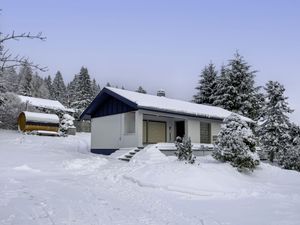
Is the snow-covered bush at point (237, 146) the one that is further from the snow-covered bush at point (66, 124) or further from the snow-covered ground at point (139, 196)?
the snow-covered bush at point (66, 124)

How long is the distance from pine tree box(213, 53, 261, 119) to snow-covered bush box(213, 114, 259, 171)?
23.1 m

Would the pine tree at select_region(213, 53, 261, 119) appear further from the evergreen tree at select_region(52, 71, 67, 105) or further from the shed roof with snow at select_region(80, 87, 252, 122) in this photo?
the evergreen tree at select_region(52, 71, 67, 105)

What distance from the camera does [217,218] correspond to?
7.88m

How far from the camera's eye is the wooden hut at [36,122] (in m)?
36.8

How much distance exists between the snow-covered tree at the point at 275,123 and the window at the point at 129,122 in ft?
51.8

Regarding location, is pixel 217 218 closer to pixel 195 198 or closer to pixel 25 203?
pixel 195 198

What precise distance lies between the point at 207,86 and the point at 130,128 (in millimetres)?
24090

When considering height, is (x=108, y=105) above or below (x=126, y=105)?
above

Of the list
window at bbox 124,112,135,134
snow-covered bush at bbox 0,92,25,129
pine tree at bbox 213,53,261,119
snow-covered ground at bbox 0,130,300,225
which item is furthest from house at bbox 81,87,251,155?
snow-covered bush at bbox 0,92,25,129

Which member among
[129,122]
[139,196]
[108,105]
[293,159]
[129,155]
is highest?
[108,105]

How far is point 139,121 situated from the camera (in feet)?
73.8

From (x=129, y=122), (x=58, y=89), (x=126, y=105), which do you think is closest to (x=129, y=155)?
(x=129, y=122)

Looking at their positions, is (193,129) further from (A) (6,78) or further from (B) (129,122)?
(A) (6,78)

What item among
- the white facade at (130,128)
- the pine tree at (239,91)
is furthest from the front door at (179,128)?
the pine tree at (239,91)
